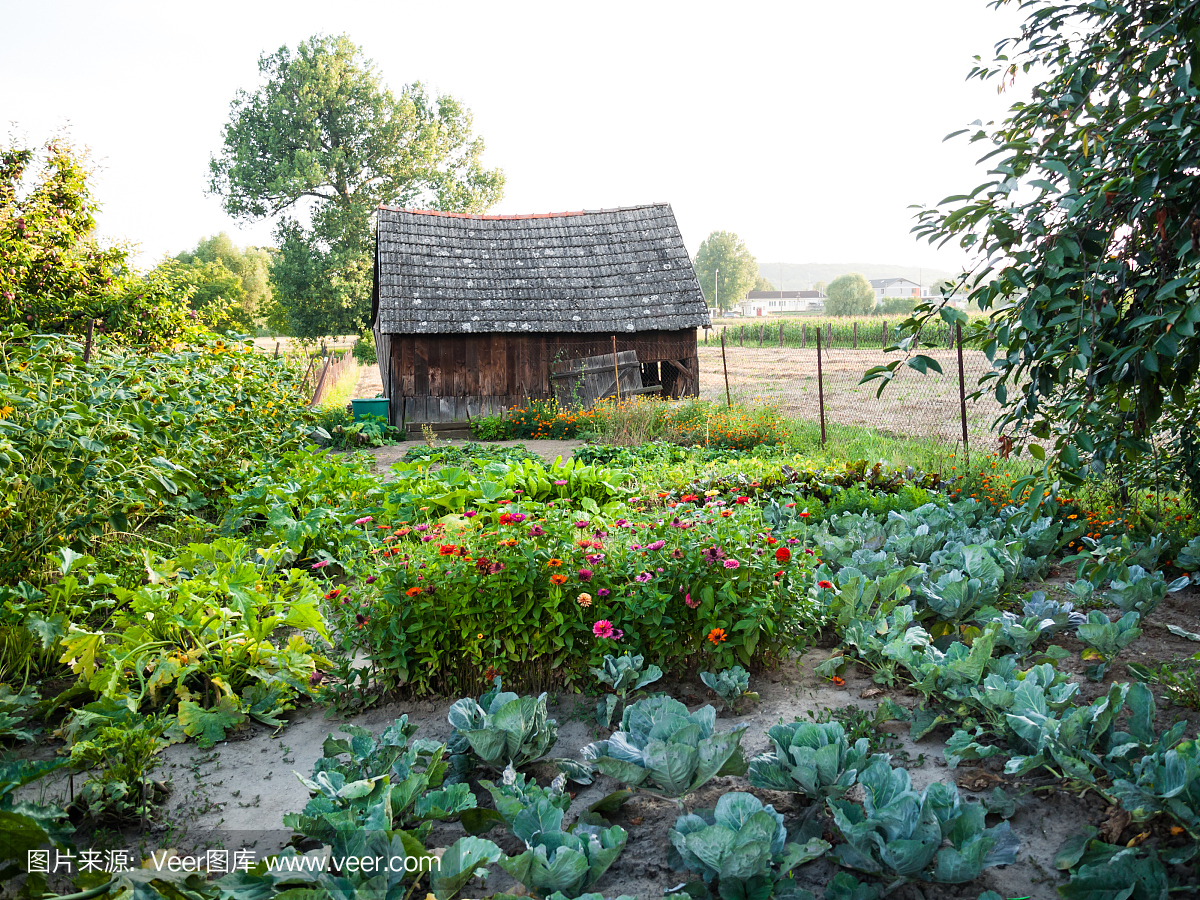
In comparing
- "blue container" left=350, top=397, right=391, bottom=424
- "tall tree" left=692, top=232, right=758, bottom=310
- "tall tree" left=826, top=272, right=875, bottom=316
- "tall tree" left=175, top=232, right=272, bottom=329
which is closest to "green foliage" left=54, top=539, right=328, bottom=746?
"blue container" left=350, top=397, right=391, bottom=424

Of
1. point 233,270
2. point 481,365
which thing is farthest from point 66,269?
point 233,270

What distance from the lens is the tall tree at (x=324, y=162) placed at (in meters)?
24.7

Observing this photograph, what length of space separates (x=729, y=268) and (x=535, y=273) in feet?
304

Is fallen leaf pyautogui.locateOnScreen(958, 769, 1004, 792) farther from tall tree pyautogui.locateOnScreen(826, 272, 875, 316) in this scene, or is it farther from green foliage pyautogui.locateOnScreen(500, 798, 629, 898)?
tall tree pyautogui.locateOnScreen(826, 272, 875, 316)

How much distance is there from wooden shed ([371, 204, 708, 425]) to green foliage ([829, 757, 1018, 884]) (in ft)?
35.9

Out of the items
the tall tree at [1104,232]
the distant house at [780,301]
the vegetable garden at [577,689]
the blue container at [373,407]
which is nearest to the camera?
the tall tree at [1104,232]

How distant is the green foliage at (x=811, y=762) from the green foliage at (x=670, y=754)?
0.35 ft

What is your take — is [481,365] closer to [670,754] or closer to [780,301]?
[670,754]

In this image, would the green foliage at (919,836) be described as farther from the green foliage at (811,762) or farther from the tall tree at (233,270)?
the tall tree at (233,270)

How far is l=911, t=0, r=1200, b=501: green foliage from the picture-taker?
159cm

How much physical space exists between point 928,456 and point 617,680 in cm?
579

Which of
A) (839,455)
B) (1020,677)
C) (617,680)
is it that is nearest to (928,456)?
(839,455)

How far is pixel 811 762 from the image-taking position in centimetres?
226

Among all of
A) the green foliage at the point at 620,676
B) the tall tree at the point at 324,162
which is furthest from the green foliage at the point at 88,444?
the tall tree at the point at 324,162
